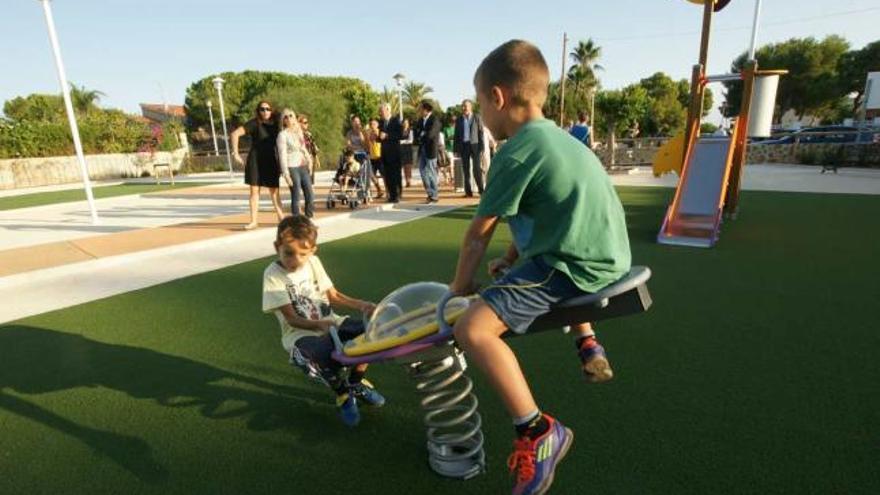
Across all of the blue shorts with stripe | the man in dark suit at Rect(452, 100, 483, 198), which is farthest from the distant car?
the blue shorts with stripe

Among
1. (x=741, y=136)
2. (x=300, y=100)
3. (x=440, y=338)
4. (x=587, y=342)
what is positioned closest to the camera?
(x=440, y=338)

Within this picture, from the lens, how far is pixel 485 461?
229 cm

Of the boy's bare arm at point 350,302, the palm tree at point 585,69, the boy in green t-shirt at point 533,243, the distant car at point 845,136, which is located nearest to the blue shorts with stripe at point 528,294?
the boy in green t-shirt at point 533,243

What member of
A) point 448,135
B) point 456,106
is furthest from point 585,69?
point 448,135

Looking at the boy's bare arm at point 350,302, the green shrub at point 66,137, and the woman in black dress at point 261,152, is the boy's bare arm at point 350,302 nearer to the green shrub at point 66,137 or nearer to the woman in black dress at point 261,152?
the woman in black dress at point 261,152

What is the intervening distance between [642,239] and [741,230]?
1688 mm

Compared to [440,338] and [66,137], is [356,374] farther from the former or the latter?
[66,137]

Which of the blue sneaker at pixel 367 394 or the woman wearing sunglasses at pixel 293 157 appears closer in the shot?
the blue sneaker at pixel 367 394

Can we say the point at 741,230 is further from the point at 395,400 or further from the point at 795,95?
the point at 795,95

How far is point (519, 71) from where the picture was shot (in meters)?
1.83

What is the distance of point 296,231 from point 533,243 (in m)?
1.32

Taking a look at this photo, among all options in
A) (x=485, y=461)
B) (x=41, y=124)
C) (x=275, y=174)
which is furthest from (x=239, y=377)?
(x=41, y=124)

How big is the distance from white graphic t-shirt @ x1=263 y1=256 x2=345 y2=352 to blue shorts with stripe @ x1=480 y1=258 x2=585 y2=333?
1209 mm

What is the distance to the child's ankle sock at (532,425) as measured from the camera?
178 cm
